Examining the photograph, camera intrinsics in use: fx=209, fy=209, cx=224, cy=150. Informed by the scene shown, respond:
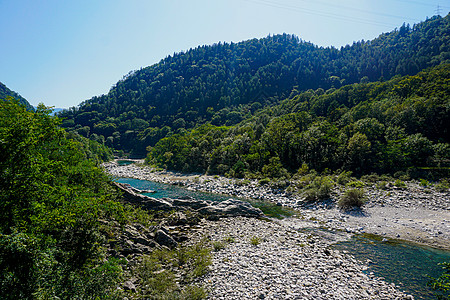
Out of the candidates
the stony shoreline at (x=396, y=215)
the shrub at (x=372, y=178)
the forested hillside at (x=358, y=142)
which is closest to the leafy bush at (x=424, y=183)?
the stony shoreline at (x=396, y=215)

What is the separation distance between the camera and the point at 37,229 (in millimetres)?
6988

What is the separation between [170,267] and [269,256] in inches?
255

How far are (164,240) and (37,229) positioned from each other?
32.7 feet

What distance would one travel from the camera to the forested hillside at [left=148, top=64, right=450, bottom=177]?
39.7 metres

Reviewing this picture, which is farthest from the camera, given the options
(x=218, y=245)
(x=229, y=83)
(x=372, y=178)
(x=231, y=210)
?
(x=229, y=83)

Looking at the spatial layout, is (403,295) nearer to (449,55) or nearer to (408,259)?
(408,259)

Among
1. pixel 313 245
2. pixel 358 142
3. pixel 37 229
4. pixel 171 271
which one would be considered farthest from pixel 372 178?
pixel 37 229

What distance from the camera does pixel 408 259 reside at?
14734 millimetres

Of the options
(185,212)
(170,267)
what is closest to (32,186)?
(170,267)

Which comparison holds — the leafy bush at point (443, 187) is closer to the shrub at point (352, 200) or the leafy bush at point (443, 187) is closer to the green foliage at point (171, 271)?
the shrub at point (352, 200)

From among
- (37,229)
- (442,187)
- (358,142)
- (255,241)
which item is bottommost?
(255,241)

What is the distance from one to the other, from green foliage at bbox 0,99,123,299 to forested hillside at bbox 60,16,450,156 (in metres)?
112

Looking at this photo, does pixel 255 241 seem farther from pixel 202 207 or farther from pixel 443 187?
pixel 443 187

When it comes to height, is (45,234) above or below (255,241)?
above
